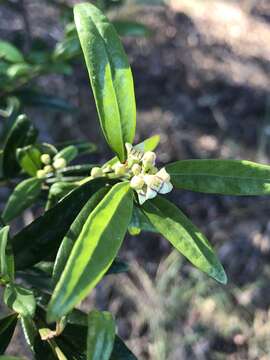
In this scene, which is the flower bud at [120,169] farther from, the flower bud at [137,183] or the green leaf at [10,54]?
the green leaf at [10,54]

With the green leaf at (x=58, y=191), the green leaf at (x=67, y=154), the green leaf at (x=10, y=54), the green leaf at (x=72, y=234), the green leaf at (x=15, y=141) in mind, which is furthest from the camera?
the green leaf at (x=10, y=54)

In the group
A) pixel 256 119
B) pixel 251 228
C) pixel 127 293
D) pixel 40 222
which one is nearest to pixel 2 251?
pixel 40 222

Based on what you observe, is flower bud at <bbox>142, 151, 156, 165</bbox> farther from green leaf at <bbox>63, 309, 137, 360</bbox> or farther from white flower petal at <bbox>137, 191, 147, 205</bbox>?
green leaf at <bbox>63, 309, 137, 360</bbox>

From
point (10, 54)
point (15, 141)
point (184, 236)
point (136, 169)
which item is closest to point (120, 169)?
point (136, 169)

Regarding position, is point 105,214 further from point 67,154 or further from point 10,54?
point 10,54

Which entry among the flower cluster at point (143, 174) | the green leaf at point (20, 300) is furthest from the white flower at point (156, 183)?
the green leaf at point (20, 300)

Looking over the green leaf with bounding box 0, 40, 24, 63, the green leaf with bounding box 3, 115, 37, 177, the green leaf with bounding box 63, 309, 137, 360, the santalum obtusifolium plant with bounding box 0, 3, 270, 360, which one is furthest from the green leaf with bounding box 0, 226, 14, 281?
the green leaf with bounding box 0, 40, 24, 63
